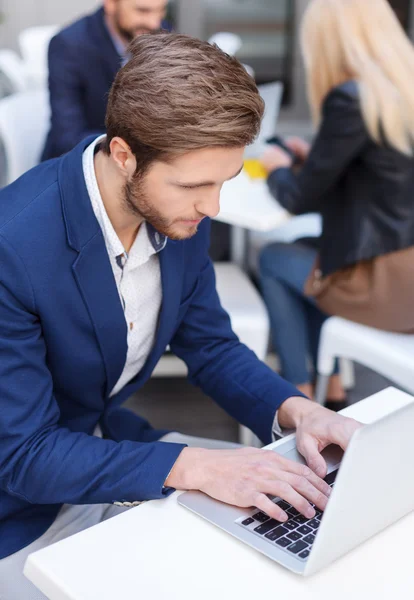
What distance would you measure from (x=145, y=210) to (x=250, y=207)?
4.52ft

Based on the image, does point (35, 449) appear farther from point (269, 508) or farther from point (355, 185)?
point (355, 185)

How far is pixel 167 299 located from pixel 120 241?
0.14 meters

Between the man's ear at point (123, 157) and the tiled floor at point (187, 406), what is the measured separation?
161 centimetres

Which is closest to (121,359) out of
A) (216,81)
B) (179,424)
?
(216,81)

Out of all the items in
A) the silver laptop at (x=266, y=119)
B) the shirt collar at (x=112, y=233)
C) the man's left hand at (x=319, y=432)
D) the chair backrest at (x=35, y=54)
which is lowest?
the chair backrest at (x=35, y=54)

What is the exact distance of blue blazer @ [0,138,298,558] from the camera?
1079mm

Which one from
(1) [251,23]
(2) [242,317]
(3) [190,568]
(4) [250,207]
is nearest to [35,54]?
(1) [251,23]

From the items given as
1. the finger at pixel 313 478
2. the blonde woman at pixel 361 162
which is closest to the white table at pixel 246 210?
the blonde woman at pixel 361 162

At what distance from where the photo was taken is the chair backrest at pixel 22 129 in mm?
2475

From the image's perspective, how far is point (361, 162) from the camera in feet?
7.47

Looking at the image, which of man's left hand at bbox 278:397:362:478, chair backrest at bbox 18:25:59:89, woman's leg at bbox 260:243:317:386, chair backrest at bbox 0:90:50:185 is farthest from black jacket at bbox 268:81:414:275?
chair backrest at bbox 18:25:59:89

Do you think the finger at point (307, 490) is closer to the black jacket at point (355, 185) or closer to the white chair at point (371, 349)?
the white chair at point (371, 349)

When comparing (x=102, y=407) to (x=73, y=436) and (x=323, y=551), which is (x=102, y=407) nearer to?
(x=73, y=436)

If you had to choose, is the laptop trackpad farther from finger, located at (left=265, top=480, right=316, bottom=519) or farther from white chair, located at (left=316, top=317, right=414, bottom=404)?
white chair, located at (left=316, top=317, right=414, bottom=404)
